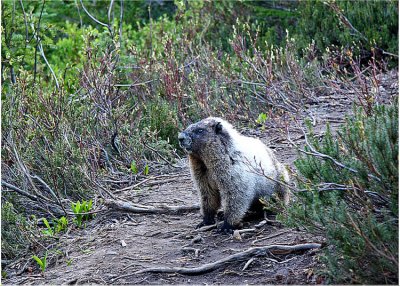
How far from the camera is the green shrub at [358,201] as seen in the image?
14.3 feet

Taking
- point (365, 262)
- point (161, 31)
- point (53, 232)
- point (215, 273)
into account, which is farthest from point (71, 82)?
point (365, 262)

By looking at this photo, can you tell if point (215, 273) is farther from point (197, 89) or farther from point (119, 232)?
point (197, 89)

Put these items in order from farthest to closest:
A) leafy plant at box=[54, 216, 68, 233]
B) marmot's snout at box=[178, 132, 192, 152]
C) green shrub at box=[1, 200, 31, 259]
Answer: leafy plant at box=[54, 216, 68, 233], green shrub at box=[1, 200, 31, 259], marmot's snout at box=[178, 132, 192, 152]

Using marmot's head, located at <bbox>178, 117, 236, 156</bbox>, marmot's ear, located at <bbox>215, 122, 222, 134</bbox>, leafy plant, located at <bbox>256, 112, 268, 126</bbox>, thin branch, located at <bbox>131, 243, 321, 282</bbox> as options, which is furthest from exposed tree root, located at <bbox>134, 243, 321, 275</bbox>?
leafy plant, located at <bbox>256, 112, 268, 126</bbox>

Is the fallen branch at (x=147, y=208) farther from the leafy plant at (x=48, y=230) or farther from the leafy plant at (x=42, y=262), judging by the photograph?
the leafy plant at (x=42, y=262)

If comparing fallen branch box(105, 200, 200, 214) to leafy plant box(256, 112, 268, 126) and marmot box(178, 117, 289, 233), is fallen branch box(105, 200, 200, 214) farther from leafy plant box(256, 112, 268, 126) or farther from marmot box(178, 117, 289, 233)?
leafy plant box(256, 112, 268, 126)

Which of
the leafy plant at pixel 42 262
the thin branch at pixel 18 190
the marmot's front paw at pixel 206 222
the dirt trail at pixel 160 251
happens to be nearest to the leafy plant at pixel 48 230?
the dirt trail at pixel 160 251

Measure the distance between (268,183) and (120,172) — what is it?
2.47m

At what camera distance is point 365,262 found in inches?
176

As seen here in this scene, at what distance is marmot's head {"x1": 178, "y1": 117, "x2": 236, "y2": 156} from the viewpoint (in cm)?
643

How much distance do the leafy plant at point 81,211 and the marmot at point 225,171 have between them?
1297mm

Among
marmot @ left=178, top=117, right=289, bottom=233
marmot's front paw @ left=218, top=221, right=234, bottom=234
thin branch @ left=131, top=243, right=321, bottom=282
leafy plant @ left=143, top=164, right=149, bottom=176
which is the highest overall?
marmot @ left=178, top=117, right=289, bottom=233

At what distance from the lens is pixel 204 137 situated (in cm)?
648

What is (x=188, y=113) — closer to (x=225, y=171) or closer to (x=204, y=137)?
(x=204, y=137)
